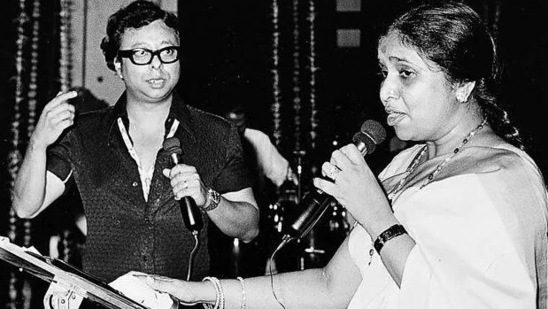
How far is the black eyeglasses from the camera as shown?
263 cm

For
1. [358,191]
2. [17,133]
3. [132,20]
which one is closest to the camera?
[358,191]

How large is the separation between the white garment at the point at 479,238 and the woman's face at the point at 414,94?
14cm

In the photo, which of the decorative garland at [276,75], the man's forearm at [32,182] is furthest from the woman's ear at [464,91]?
the decorative garland at [276,75]

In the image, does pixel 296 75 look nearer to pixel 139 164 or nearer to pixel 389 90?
pixel 139 164

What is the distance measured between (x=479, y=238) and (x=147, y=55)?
4.99ft

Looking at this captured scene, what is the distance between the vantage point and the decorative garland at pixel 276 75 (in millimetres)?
7289

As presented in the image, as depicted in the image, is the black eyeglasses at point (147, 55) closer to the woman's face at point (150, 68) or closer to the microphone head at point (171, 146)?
the woman's face at point (150, 68)

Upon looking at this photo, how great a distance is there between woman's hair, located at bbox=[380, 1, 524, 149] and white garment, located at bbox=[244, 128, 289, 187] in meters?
3.71

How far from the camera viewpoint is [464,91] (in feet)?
5.87

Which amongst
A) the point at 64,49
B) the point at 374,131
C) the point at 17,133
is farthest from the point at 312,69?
the point at 374,131

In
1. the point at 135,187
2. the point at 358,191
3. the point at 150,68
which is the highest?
the point at 150,68

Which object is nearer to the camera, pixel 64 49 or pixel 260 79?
pixel 64 49

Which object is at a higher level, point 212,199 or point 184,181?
point 184,181

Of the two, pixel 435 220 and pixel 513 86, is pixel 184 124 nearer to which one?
pixel 435 220
